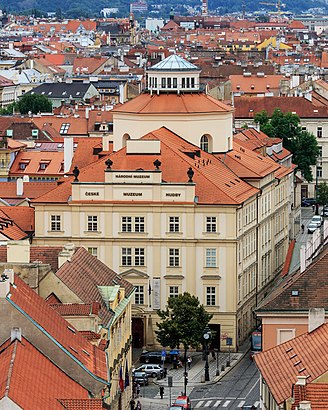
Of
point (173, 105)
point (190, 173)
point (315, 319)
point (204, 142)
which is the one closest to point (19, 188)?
point (173, 105)

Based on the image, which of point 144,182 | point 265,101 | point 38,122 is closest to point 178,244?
point 144,182

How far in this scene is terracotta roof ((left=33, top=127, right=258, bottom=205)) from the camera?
97.4 m

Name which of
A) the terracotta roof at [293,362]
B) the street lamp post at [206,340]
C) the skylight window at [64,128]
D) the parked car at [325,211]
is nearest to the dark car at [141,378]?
the street lamp post at [206,340]

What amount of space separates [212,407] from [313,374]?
24.7m

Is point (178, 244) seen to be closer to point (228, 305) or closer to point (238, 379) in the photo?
point (228, 305)

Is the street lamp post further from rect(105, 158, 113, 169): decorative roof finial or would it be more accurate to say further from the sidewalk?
rect(105, 158, 113, 169): decorative roof finial

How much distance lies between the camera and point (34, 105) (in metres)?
195

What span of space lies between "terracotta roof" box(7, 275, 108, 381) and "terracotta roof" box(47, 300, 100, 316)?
5.69ft

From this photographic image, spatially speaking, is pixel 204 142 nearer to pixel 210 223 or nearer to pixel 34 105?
pixel 210 223

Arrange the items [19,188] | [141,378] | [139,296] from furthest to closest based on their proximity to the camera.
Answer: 1. [19,188]
2. [139,296]
3. [141,378]

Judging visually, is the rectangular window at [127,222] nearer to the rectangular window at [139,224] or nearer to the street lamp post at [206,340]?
the rectangular window at [139,224]

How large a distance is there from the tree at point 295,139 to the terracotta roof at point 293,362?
304 feet

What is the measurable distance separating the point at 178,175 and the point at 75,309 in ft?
113

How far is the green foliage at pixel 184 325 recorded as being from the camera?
90.1m
